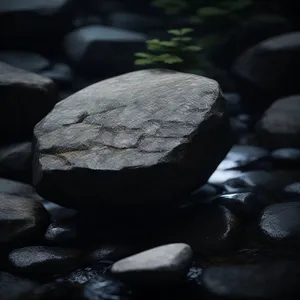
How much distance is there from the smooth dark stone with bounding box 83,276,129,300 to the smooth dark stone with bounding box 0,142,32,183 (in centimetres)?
206

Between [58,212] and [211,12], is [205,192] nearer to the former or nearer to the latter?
[58,212]

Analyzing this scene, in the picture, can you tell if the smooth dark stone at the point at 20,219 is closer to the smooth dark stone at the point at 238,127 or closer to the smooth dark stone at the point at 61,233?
the smooth dark stone at the point at 61,233

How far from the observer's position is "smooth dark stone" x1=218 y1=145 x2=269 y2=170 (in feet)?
17.3

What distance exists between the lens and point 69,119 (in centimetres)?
412

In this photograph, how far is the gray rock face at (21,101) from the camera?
485cm

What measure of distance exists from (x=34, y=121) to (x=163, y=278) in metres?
2.83

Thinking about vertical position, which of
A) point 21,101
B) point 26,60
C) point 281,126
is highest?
point 26,60

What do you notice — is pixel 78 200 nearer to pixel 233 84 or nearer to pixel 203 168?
pixel 203 168

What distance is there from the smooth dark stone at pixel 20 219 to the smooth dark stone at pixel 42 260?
0.43ft

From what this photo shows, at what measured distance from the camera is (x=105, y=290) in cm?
303

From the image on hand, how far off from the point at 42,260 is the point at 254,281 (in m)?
1.53

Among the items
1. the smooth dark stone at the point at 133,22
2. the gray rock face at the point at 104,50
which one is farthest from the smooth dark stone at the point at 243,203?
the smooth dark stone at the point at 133,22

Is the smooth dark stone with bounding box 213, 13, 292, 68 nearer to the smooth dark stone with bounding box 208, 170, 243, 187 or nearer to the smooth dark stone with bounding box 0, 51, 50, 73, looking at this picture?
the smooth dark stone with bounding box 0, 51, 50, 73

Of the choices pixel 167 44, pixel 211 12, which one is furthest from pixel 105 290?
pixel 211 12
